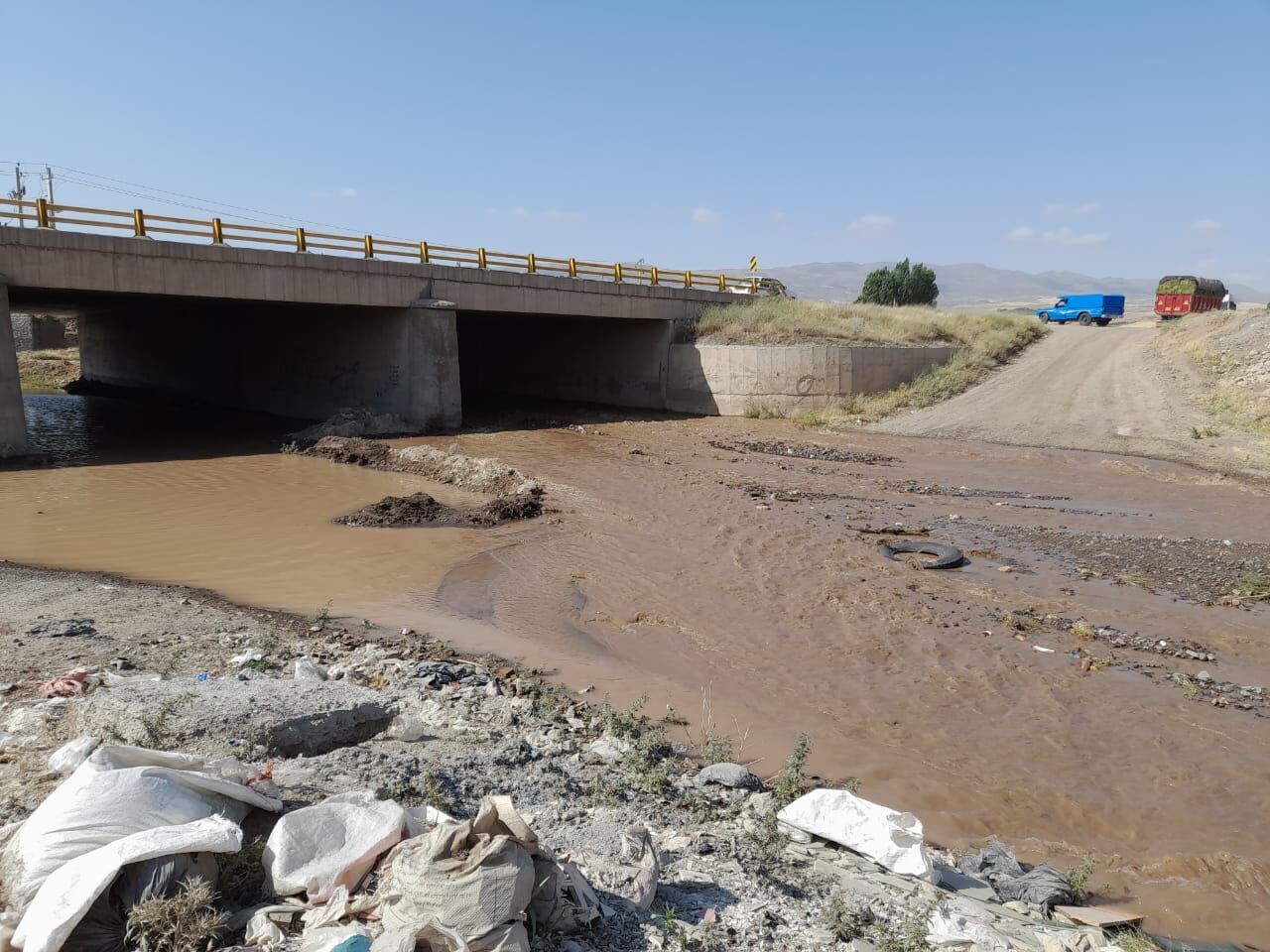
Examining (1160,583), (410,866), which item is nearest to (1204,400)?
(1160,583)

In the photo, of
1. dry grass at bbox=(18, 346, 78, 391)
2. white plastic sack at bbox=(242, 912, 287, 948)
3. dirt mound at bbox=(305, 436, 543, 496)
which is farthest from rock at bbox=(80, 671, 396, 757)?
dry grass at bbox=(18, 346, 78, 391)

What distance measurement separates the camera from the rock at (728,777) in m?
5.42

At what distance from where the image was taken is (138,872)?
121 inches

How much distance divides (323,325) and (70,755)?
23.0 m

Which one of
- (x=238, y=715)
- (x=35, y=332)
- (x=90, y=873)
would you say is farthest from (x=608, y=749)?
(x=35, y=332)

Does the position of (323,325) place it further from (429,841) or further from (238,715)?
(429,841)

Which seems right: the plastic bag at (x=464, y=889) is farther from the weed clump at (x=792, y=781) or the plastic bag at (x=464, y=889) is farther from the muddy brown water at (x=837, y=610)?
the muddy brown water at (x=837, y=610)

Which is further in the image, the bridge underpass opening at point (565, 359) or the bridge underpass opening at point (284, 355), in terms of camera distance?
the bridge underpass opening at point (565, 359)

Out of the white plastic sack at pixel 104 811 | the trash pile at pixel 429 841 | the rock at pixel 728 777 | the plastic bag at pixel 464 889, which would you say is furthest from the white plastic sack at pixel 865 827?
the white plastic sack at pixel 104 811

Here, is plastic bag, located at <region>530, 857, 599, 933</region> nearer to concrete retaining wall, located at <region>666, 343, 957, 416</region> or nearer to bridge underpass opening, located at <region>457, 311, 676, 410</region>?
concrete retaining wall, located at <region>666, 343, 957, 416</region>

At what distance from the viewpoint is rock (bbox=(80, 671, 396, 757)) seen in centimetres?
485

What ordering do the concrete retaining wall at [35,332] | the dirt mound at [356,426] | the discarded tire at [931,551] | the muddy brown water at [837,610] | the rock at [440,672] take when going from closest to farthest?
1. the muddy brown water at [837,610]
2. the rock at [440,672]
3. the discarded tire at [931,551]
4. the dirt mound at [356,426]
5. the concrete retaining wall at [35,332]

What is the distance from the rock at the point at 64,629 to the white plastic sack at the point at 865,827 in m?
6.09

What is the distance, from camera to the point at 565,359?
3275 cm
